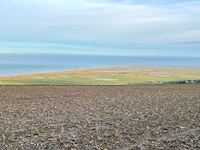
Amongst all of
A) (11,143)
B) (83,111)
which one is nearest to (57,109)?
(83,111)

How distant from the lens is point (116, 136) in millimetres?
7211

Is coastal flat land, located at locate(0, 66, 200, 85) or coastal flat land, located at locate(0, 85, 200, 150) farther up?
coastal flat land, located at locate(0, 66, 200, 85)

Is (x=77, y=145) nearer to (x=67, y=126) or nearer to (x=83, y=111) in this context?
(x=67, y=126)

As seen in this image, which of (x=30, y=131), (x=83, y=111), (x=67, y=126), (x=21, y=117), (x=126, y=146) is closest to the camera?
(x=126, y=146)

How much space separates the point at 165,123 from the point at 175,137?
1.82 metres

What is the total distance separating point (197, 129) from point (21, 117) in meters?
7.98

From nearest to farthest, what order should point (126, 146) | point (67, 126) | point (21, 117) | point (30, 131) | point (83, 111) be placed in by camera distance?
point (126, 146) < point (30, 131) < point (67, 126) < point (21, 117) < point (83, 111)

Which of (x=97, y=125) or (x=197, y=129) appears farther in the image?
(x=97, y=125)

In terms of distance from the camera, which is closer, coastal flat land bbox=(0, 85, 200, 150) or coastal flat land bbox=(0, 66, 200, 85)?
coastal flat land bbox=(0, 85, 200, 150)

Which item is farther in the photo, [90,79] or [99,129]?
[90,79]

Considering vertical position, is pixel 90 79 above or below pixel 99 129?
above

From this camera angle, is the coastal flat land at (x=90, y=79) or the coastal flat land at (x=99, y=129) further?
the coastal flat land at (x=90, y=79)

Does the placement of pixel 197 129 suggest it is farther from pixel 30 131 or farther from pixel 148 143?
pixel 30 131

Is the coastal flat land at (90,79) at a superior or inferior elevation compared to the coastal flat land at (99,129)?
superior
